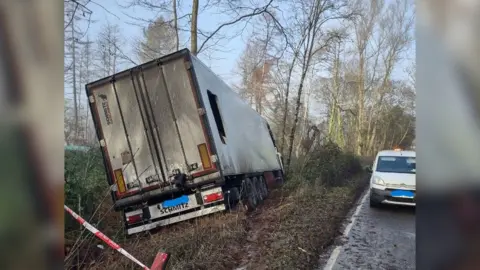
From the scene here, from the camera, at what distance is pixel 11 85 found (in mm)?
1272

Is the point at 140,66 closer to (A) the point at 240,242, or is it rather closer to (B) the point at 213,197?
(B) the point at 213,197

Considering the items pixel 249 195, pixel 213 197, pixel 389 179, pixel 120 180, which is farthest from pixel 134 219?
pixel 389 179

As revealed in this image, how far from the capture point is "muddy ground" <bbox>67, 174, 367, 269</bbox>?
17.1 feet

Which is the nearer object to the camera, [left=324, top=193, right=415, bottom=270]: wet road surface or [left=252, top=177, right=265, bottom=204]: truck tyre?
[left=324, top=193, right=415, bottom=270]: wet road surface

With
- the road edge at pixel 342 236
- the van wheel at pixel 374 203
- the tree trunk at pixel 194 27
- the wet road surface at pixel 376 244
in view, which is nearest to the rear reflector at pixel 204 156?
the road edge at pixel 342 236

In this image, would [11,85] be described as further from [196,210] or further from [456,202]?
[196,210]

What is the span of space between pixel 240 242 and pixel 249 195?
3.28m

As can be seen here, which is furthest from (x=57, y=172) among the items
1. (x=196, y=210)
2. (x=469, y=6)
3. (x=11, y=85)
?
(x=196, y=210)

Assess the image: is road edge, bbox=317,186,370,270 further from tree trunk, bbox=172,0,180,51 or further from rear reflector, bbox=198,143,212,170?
tree trunk, bbox=172,0,180,51

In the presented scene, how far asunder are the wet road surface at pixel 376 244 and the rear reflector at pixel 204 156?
2.55 metres

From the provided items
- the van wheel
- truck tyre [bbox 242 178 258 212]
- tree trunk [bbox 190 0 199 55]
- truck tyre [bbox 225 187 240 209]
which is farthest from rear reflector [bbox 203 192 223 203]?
tree trunk [bbox 190 0 199 55]

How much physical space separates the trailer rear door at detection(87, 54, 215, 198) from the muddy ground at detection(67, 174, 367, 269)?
1054mm

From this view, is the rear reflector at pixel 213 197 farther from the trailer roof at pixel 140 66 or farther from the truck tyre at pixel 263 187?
the truck tyre at pixel 263 187

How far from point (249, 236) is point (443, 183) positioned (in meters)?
6.25
